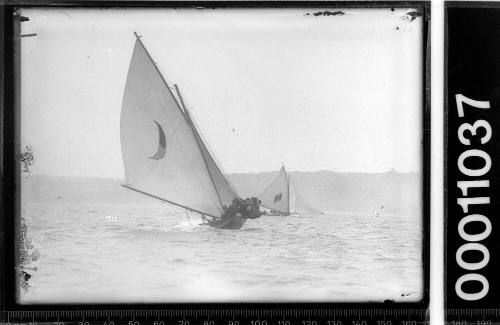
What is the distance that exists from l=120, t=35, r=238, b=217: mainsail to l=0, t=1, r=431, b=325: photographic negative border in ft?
0.65

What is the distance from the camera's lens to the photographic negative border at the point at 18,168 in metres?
1.39

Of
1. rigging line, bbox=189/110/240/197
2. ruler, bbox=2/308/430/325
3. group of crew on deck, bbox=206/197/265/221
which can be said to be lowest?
ruler, bbox=2/308/430/325

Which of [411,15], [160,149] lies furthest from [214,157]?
[411,15]

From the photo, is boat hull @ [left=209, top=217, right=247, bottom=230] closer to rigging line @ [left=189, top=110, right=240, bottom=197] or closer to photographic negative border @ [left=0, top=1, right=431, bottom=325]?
rigging line @ [left=189, top=110, right=240, bottom=197]

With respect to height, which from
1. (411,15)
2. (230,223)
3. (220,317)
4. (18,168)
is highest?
(411,15)

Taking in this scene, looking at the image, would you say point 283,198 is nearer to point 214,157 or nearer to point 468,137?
point 214,157

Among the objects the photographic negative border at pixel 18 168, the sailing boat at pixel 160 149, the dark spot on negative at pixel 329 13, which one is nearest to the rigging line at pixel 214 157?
the sailing boat at pixel 160 149

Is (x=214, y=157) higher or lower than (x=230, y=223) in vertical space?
higher

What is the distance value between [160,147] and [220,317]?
48 cm

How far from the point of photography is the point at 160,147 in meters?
1.44

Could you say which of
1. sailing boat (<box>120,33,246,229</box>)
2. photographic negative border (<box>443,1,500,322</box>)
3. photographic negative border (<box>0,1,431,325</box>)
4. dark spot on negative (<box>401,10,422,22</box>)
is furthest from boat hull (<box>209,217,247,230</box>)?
dark spot on negative (<box>401,10,422,22</box>)

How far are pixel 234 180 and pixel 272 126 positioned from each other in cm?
17

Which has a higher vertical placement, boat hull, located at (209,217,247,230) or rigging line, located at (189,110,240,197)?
rigging line, located at (189,110,240,197)

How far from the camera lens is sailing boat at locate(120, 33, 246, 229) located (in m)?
1.40
